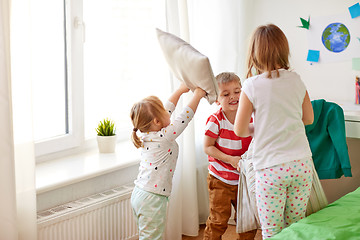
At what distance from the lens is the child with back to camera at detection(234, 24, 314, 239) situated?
7.20 feet

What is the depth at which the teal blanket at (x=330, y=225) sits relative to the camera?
6.70 ft

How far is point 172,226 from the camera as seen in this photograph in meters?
3.09

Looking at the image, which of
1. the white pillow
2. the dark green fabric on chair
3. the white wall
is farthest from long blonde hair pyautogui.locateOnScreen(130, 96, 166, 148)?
the white wall

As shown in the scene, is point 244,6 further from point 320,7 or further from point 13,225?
point 13,225

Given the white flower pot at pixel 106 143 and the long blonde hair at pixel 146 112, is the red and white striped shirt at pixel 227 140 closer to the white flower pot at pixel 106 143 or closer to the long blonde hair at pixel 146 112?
A: the long blonde hair at pixel 146 112

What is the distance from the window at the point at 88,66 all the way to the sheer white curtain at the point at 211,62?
0.33 meters

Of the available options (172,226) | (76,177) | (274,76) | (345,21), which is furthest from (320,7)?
(76,177)

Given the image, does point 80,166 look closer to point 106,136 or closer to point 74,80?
point 106,136

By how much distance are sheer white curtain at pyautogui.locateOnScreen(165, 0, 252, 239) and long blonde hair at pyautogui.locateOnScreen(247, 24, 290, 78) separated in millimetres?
868

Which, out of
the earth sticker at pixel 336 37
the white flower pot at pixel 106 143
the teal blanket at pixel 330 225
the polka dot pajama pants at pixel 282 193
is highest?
the earth sticker at pixel 336 37

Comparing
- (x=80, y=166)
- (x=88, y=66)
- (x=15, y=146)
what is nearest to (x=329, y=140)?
(x=80, y=166)

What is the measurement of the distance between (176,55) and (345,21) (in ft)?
4.91

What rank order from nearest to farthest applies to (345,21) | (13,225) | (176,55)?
(13,225) < (176,55) < (345,21)

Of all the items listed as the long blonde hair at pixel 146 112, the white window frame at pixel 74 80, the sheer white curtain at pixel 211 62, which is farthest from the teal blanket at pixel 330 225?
the white window frame at pixel 74 80
